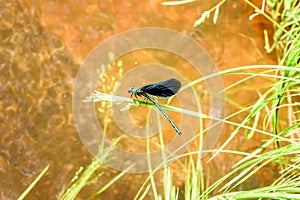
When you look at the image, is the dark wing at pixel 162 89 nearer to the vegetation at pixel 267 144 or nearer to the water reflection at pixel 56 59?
the vegetation at pixel 267 144

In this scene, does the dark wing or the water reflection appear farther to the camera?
the water reflection

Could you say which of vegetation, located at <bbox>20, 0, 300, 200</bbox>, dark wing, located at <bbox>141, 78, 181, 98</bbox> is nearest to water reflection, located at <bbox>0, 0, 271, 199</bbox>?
vegetation, located at <bbox>20, 0, 300, 200</bbox>

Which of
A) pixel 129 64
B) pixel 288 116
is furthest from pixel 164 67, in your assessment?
pixel 288 116

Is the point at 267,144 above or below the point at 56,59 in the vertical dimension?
below

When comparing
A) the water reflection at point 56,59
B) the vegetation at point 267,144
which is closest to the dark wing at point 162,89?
the vegetation at point 267,144

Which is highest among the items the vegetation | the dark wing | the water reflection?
the water reflection

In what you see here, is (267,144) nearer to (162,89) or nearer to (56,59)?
(162,89)

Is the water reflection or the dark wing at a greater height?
the water reflection

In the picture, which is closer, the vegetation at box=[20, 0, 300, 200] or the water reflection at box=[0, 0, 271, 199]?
the vegetation at box=[20, 0, 300, 200]

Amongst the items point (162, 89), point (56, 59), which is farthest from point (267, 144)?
point (56, 59)

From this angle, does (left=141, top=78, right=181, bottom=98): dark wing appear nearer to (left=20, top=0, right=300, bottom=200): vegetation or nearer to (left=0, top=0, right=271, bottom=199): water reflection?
(left=20, top=0, right=300, bottom=200): vegetation

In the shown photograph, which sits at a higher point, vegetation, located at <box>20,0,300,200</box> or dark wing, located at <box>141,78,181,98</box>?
dark wing, located at <box>141,78,181,98</box>

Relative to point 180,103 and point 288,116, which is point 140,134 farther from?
point 288,116
